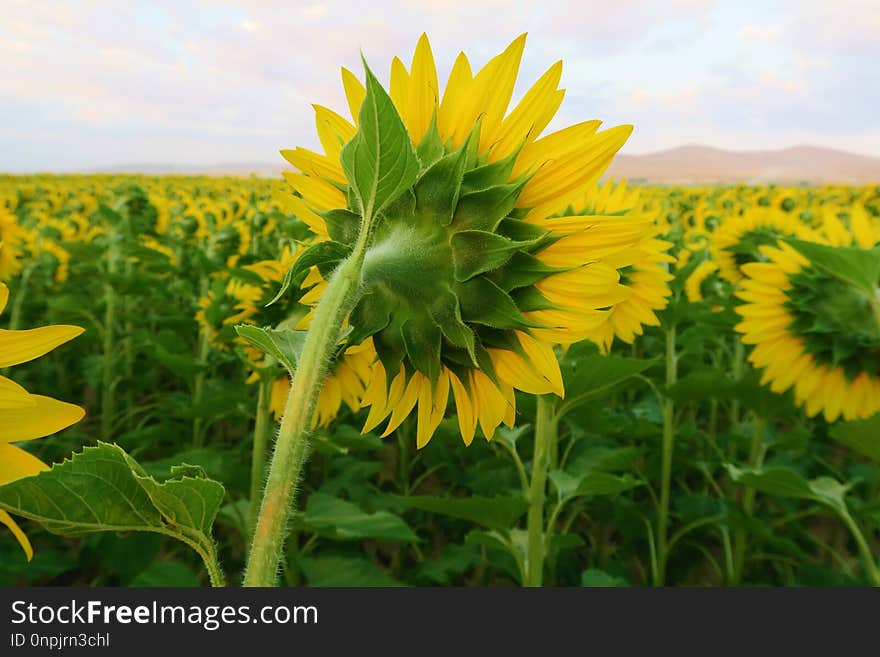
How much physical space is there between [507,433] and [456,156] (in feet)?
3.85

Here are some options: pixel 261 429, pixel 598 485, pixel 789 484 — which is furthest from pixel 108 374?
pixel 789 484

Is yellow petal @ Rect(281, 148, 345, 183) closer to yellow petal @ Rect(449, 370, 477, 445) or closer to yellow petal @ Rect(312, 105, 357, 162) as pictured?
yellow petal @ Rect(312, 105, 357, 162)

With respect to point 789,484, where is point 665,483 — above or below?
below

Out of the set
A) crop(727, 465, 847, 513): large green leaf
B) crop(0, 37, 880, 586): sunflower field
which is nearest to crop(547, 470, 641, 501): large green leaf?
crop(0, 37, 880, 586): sunflower field

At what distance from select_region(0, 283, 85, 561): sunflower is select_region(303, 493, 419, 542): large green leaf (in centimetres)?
107

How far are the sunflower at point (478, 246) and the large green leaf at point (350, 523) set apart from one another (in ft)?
3.07

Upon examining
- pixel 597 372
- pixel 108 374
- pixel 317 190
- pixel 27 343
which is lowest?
pixel 108 374

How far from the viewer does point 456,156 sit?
606 millimetres

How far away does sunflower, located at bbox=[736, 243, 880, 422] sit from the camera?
164cm

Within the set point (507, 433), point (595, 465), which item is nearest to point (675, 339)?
point (595, 465)

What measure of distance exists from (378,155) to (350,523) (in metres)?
1.27

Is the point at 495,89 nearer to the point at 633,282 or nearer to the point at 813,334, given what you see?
the point at 633,282

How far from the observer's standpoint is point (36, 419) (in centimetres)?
51

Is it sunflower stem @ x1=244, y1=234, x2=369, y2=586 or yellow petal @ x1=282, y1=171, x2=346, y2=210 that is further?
yellow petal @ x1=282, y1=171, x2=346, y2=210
